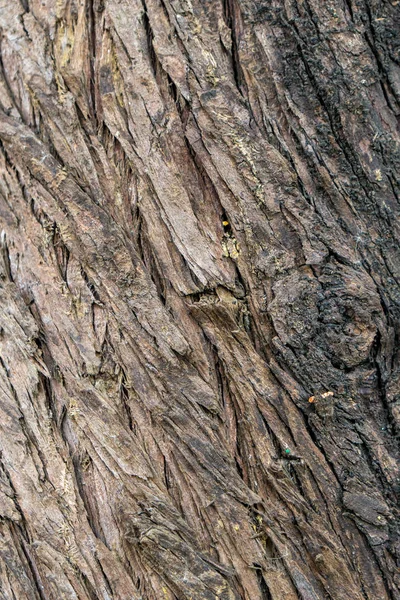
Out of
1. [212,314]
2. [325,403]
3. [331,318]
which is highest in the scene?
[212,314]

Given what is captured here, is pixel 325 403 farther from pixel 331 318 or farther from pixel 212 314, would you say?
pixel 212 314

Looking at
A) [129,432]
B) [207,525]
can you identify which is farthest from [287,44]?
[207,525]

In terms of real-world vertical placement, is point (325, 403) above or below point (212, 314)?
below

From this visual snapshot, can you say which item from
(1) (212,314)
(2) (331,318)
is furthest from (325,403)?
(1) (212,314)

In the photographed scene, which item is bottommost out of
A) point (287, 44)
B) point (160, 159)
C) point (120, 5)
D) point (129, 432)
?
point (129, 432)

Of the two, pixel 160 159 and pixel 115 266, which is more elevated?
pixel 160 159

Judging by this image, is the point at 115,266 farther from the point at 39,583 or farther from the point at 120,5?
the point at 39,583

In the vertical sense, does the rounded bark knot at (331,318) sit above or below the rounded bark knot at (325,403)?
above

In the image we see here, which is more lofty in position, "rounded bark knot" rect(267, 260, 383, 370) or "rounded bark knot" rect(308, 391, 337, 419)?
"rounded bark knot" rect(267, 260, 383, 370)
